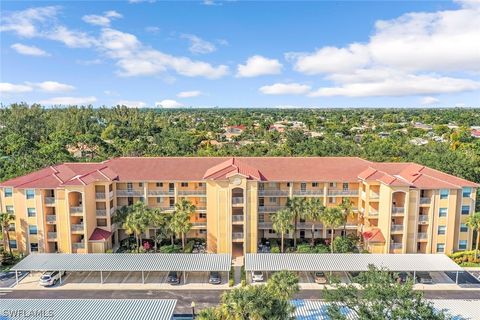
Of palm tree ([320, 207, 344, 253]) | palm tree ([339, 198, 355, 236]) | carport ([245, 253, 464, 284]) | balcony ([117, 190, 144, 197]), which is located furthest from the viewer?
balcony ([117, 190, 144, 197])

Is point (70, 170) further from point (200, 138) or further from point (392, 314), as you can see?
point (200, 138)

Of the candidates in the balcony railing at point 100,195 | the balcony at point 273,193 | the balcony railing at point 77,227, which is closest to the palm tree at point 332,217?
the balcony at point 273,193

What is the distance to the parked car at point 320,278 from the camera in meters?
41.9

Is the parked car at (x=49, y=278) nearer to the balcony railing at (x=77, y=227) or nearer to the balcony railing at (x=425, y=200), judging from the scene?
the balcony railing at (x=77, y=227)

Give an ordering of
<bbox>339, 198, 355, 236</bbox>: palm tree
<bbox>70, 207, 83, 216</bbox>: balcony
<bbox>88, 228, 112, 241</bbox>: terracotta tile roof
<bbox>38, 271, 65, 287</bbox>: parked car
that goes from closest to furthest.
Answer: <bbox>38, 271, 65, 287</bbox>: parked car
<bbox>70, 207, 83, 216</bbox>: balcony
<bbox>88, 228, 112, 241</bbox>: terracotta tile roof
<bbox>339, 198, 355, 236</bbox>: palm tree

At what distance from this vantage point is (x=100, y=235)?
1898 inches

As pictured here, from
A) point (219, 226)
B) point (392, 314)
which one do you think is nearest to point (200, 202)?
point (219, 226)

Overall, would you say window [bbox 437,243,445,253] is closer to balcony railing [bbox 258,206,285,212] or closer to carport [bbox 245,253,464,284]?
carport [bbox 245,253,464,284]

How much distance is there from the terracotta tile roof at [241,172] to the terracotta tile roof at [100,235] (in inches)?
261

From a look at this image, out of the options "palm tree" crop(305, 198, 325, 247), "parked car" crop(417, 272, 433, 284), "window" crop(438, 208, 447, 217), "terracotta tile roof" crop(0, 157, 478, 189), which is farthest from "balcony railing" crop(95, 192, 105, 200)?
"window" crop(438, 208, 447, 217)

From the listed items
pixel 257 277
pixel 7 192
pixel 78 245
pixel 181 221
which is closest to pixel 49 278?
pixel 78 245

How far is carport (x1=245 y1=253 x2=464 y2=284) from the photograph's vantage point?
133ft

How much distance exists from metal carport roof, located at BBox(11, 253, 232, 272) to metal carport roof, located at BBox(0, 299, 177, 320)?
9.05 metres

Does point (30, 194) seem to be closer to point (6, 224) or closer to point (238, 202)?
point (6, 224)
